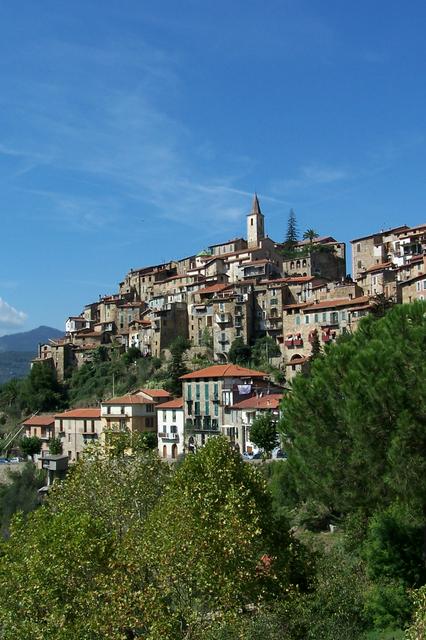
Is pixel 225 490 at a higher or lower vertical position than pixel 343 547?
higher

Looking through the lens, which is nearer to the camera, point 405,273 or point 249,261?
point 405,273

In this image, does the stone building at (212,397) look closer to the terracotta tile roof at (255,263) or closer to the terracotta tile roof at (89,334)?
the terracotta tile roof at (255,263)

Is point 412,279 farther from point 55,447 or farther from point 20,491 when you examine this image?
point 20,491

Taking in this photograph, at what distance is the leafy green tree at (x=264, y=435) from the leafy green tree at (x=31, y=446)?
30916 mm

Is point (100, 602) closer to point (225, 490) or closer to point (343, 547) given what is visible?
point (225, 490)

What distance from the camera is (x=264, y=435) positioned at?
58750 millimetres

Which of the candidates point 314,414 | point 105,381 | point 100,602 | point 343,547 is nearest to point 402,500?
point 314,414

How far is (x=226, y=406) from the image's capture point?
6781cm

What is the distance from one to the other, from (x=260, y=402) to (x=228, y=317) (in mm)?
26235

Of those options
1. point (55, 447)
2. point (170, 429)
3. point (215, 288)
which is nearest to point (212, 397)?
point (170, 429)

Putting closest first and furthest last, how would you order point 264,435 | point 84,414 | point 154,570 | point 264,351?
point 154,570 → point 264,435 → point 84,414 → point 264,351

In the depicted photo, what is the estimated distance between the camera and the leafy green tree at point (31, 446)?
266ft

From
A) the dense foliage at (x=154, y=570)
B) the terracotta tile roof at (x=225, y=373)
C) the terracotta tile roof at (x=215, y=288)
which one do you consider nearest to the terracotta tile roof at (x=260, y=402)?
the terracotta tile roof at (x=225, y=373)

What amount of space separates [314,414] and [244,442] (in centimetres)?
4261
